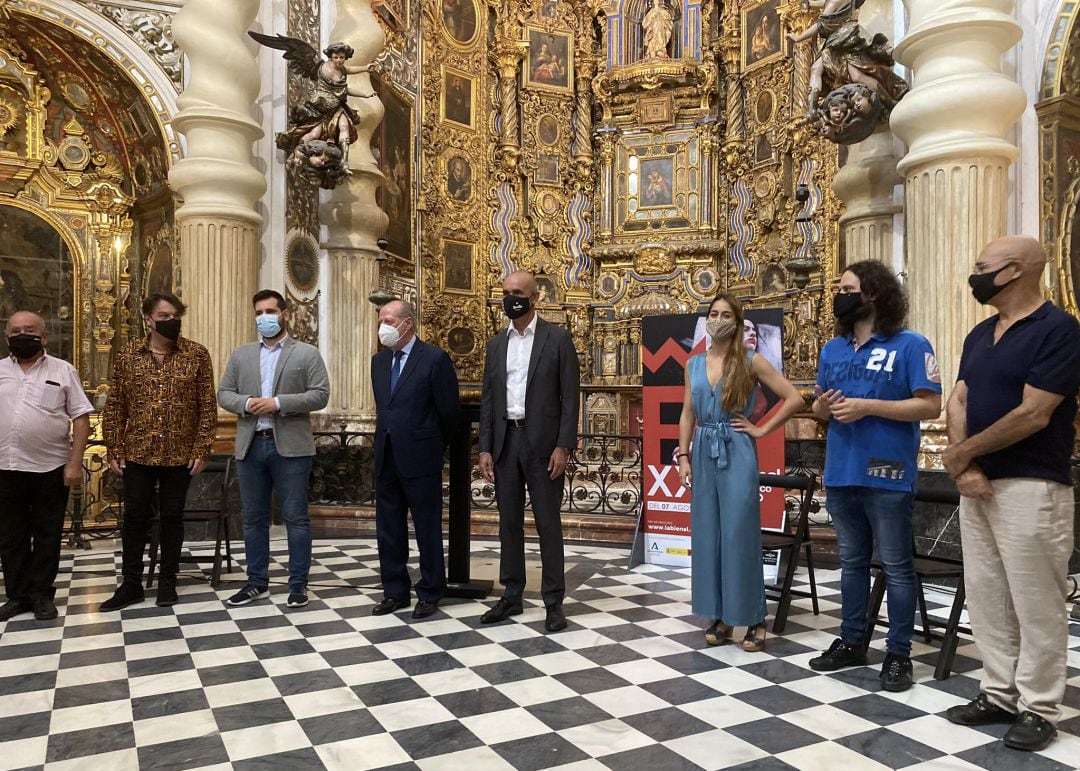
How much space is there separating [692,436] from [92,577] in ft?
14.2

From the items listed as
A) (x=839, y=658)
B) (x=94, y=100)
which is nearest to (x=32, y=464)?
(x=839, y=658)

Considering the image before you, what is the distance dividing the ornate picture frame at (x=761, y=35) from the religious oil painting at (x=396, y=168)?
5941 millimetres

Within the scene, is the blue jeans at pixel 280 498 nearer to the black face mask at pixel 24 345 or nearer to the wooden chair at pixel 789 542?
the black face mask at pixel 24 345

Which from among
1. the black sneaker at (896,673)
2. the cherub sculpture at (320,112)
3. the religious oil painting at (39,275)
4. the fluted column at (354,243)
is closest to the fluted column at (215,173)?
the cherub sculpture at (320,112)

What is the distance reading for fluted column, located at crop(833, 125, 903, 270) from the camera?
693cm

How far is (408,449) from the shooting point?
4727mm

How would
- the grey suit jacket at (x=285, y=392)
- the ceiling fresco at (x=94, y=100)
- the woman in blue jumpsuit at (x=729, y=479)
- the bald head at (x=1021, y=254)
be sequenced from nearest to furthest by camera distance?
the bald head at (x=1021, y=254)
the woman in blue jumpsuit at (x=729, y=479)
the grey suit jacket at (x=285, y=392)
the ceiling fresco at (x=94, y=100)

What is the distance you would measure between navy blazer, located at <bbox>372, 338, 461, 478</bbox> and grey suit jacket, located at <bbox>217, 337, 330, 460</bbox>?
43 cm

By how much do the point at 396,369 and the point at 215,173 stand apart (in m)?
4.10

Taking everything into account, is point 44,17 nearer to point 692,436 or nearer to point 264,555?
point 264,555

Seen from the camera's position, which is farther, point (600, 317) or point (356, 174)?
point (600, 317)

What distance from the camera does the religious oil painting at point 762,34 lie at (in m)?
13.2

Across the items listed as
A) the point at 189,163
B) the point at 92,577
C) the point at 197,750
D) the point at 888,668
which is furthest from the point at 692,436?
the point at 189,163

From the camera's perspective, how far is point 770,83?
44.2ft
